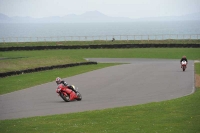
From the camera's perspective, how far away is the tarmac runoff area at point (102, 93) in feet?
67.2

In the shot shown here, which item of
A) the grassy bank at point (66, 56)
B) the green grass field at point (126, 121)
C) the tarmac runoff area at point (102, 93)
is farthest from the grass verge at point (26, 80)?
the green grass field at point (126, 121)

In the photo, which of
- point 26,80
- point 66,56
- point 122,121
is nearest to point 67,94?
point 122,121

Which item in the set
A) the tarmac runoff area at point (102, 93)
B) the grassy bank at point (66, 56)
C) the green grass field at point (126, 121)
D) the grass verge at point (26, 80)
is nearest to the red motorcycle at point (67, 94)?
the tarmac runoff area at point (102, 93)

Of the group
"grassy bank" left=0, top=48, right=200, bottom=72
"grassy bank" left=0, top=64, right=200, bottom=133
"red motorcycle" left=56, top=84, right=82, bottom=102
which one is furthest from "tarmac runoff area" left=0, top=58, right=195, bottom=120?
"grassy bank" left=0, top=48, right=200, bottom=72

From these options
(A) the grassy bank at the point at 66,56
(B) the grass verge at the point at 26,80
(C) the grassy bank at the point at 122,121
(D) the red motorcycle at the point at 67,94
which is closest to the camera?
(C) the grassy bank at the point at 122,121

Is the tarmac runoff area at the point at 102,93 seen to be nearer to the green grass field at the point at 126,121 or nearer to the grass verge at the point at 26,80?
the grass verge at the point at 26,80

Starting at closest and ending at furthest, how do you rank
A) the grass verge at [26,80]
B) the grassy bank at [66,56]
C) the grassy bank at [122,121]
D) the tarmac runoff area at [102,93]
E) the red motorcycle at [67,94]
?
the grassy bank at [122,121]
the tarmac runoff area at [102,93]
the red motorcycle at [67,94]
the grass verge at [26,80]
the grassy bank at [66,56]

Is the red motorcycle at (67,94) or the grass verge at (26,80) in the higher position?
the red motorcycle at (67,94)

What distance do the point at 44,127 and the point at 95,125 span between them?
1.59m

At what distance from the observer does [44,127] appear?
1545cm

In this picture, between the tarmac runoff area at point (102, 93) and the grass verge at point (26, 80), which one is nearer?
the tarmac runoff area at point (102, 93)

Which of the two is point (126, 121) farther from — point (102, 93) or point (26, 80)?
point (26, 80)

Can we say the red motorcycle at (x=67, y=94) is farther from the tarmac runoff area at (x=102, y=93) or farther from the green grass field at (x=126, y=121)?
the green grass field at (x=126, y=121)

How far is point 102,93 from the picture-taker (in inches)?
1004
